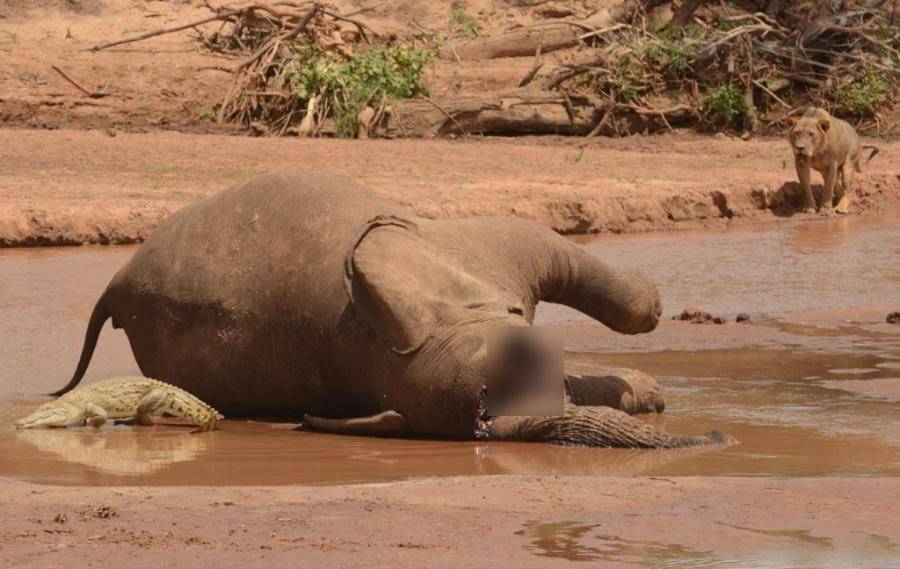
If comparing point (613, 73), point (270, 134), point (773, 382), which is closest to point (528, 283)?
point (773, 382)

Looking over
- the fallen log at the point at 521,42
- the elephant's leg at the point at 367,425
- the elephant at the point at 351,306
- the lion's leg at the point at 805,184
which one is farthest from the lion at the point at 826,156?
the elephant's leg at the point at 367,425

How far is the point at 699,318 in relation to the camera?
32.7ft

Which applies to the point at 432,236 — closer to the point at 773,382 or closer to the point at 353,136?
the point at 773,382

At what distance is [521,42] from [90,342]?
634 inches

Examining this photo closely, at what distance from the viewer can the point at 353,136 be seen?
18.1 meters

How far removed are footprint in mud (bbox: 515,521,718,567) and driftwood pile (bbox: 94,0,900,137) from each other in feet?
45.4

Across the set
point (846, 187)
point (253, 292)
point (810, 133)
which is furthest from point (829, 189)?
point (253, 292)

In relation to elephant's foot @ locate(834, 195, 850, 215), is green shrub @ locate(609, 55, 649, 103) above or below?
above

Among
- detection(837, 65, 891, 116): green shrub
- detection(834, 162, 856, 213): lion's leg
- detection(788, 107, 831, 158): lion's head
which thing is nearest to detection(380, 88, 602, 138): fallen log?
detection(788, 107, 831, 158): lion's head

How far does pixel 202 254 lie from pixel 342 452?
146cm

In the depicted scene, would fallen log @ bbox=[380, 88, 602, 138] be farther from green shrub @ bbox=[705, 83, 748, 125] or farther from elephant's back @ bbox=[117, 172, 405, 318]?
elephant's back @ bbox=[117, 172, 405, 318]

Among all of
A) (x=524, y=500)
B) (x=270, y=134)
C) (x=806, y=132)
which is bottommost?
(x=270, y=134)

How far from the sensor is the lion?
54.1 ft

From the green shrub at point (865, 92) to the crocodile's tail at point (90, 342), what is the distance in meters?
14.5
